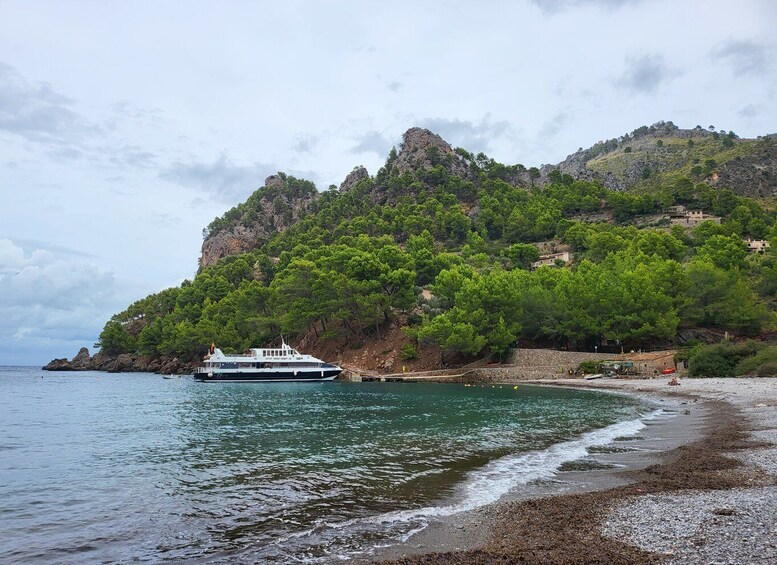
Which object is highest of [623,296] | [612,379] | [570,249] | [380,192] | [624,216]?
[380,192]

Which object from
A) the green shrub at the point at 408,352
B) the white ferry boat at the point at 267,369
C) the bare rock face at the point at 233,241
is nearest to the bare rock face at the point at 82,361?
the bare rock face at the point at 233,241

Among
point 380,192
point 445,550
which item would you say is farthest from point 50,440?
point 380,192

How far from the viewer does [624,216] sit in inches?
5015

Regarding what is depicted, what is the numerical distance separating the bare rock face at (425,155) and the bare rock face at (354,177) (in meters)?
12.8

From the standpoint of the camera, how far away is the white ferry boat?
7438 centimetres

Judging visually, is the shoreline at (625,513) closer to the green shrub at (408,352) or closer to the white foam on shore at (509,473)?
the white foam on shore at (509,473)

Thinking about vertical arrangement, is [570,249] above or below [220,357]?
above

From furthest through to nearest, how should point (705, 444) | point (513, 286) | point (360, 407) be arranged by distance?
1. point (513, 286)
2. point (360, 407)
3. point (705, 444)

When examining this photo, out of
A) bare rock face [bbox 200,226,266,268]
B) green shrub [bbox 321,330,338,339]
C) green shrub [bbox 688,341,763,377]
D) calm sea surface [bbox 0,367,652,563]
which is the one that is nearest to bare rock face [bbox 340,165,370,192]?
bare rock face [bbox 200,226,266,268]

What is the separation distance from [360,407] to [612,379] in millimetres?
30677

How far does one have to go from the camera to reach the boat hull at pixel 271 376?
74250 mm

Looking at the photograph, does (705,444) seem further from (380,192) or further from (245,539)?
(380,192)

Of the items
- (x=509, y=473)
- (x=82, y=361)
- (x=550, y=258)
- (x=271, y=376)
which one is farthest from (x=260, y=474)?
(x=82, y=361)

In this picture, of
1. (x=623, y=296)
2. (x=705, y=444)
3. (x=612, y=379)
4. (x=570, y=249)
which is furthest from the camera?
(x=570, y=249)
